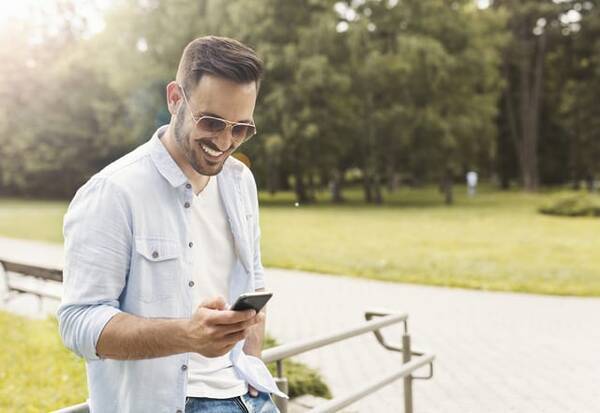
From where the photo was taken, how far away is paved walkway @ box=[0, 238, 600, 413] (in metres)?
5.86

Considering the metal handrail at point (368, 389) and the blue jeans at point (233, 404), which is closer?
the blue jeans at point (233, 404)

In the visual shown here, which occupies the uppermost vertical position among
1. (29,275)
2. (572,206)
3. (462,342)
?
(29,275)

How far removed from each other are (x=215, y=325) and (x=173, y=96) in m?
0.69

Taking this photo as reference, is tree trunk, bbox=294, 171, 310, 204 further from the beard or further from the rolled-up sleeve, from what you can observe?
the rolled-up sleeve

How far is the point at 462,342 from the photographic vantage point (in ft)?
25.3

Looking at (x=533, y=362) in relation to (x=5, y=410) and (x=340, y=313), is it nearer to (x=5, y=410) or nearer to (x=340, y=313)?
(x=340, y=313)

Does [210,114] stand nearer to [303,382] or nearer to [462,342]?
[303,382]

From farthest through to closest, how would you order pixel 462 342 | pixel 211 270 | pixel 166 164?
pixel 462 342
pixel 211 270
pixel 166 164

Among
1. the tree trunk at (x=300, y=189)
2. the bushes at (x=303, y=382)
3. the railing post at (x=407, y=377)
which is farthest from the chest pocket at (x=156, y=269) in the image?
the tree trunk at (x=300, y=189)

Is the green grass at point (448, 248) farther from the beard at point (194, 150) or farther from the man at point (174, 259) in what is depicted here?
the beard at point (194, 150)

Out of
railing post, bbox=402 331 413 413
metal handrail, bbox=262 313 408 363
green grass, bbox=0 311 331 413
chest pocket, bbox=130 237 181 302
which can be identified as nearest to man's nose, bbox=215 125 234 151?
chest pocket, bbox=130 237 181 302

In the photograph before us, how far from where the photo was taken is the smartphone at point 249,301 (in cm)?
150

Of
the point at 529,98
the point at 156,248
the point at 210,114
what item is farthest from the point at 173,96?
the point at 529,98

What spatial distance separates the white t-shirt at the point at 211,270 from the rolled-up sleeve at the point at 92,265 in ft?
0.90
